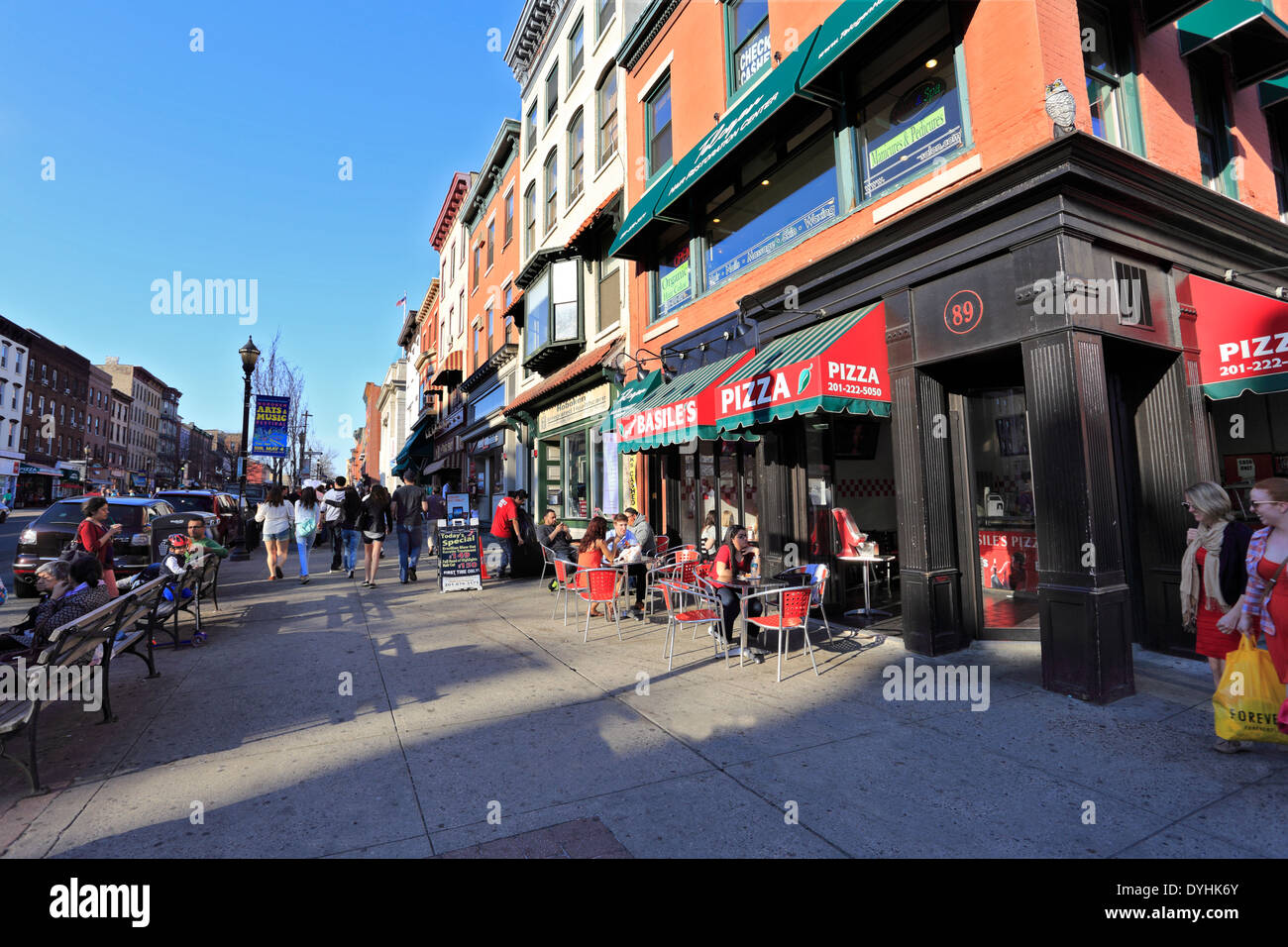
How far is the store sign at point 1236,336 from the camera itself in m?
5.80

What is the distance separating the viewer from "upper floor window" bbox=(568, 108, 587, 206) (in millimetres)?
15742

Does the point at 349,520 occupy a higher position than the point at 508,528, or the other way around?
the point at 349,520

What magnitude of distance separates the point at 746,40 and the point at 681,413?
6.22 metres

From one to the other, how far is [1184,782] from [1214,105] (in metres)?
9.42

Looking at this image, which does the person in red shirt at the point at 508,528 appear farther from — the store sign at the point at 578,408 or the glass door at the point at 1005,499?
the glass door at the point at 1005,499

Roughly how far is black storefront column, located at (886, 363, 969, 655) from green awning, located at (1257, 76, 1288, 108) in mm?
7382

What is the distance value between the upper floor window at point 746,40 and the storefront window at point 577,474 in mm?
8031

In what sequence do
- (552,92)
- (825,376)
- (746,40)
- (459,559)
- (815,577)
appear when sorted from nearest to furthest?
(825,376) → (815,577) → (746,40) → (459,559) → (552,92)

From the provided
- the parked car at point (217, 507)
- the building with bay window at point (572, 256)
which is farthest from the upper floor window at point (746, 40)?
the parked car at point (217, 507)

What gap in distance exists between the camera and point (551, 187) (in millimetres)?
17734

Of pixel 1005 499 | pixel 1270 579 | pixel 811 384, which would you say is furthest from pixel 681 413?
pixel 1270 579

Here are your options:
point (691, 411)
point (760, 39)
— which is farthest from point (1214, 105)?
point (691, 411)

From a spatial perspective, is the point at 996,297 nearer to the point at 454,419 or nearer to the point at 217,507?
the point at 217,507
